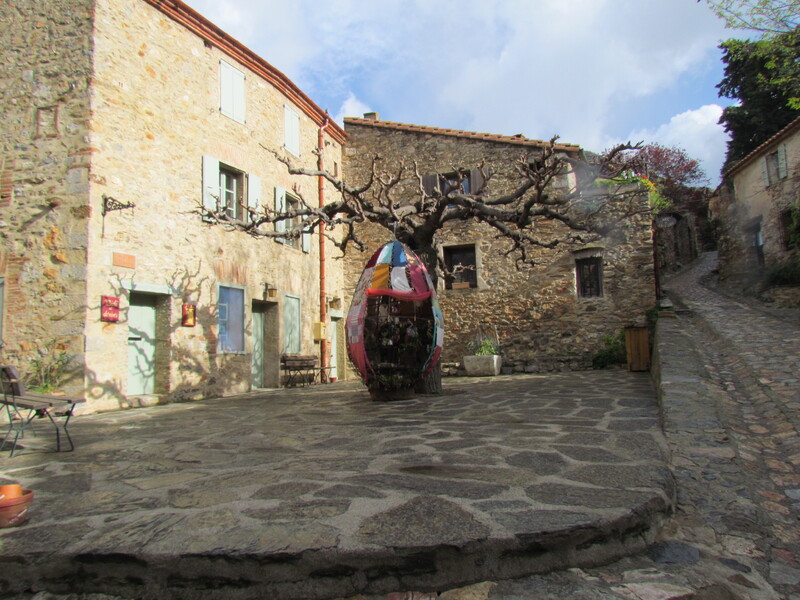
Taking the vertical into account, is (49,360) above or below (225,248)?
below

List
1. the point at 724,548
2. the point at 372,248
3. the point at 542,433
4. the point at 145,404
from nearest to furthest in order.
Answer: the point at 724,548, the point at 542,433, the point at 145,404, the point at 372,248

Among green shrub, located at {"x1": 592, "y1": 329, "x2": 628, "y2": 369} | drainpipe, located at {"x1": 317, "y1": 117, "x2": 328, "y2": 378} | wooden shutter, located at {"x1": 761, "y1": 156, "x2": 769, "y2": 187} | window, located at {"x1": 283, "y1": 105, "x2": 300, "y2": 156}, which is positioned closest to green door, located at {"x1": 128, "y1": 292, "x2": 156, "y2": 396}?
drainpipe, located at {"x1": 317, "y1": 117, "x2": 328, "y2": 378}

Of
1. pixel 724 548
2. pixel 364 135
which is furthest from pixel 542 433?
pixel 364 135

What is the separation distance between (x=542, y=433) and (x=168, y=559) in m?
3.00

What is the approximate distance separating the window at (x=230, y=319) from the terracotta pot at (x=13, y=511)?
7.81 meters

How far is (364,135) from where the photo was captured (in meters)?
14.9

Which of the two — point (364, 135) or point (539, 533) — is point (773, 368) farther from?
point (364, 135)

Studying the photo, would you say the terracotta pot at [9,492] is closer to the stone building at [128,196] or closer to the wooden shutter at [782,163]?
the stone building at [128,196]

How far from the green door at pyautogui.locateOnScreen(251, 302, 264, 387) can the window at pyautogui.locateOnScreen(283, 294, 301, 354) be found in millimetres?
495

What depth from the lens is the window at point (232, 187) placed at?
998cm

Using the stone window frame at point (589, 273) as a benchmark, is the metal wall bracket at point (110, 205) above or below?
above

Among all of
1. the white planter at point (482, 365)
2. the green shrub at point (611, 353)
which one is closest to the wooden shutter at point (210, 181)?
the white planter at point (482, 365)

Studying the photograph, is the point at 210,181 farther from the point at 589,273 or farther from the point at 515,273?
the point at 589,273

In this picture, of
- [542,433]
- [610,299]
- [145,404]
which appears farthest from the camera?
[610,299]
